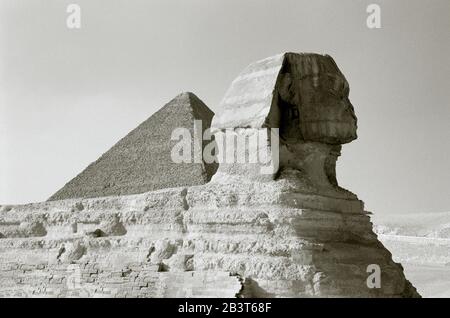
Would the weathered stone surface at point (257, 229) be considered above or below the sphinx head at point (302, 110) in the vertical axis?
below

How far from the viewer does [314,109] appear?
8.09 metres

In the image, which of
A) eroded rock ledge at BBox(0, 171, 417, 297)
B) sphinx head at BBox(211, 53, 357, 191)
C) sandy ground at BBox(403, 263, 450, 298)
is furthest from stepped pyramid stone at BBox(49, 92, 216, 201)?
sandy ground at BBox(403, 263, 450, 298)

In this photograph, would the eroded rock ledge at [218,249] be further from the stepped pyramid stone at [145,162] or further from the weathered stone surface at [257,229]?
the stepped pyramid stone at [145,162]

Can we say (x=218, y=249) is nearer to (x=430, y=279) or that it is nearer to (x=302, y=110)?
(x=302, y=110)

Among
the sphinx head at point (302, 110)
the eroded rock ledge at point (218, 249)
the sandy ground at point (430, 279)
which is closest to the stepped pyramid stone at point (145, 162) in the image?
the eroded rock ledge at point (218, 249)

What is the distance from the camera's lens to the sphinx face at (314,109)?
8047 millimetres

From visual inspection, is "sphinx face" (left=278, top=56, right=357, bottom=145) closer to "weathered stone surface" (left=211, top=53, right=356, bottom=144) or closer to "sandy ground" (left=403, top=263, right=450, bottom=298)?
"weathered stone surface" (left=211, top=53, right=356, bottom=144)

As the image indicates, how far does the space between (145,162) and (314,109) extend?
896 cm

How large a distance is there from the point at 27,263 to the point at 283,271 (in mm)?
4964

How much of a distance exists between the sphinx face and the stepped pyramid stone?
649 centimetres

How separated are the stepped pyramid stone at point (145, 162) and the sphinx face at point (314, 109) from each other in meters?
6.49
